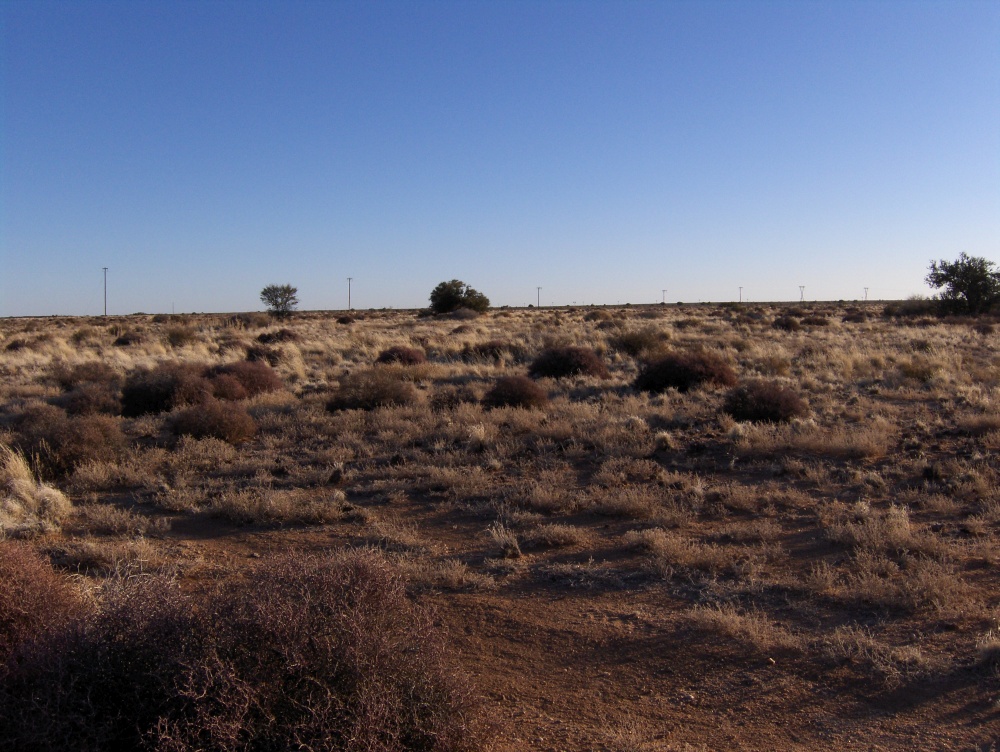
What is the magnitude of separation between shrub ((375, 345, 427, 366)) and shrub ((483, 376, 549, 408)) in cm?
771

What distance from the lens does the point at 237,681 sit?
318 centimetres

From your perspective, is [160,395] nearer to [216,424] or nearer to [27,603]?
[216,424]

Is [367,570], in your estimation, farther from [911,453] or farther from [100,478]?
[911,453]

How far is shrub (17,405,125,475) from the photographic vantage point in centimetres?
1090

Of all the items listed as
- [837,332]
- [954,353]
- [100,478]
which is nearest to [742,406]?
[100,478]

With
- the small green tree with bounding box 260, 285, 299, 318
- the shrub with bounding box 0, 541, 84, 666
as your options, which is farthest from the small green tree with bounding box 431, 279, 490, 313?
the shrub with bounding box 0, 541, 84, 666

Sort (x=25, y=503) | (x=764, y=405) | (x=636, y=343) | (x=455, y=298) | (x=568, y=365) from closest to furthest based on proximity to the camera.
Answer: (x=25, y=503) → (x=764, y=405) → (x=568, y=365) → (x=636, y=343) → (x=455, y=298)

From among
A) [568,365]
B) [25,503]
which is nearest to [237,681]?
[25,503]

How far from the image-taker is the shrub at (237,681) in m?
3.13

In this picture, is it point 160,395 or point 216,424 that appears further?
point 160,395

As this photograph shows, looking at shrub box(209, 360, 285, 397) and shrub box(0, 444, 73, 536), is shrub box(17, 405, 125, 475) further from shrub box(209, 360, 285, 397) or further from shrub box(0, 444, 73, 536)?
shrub box(209, 360, 285, 397)

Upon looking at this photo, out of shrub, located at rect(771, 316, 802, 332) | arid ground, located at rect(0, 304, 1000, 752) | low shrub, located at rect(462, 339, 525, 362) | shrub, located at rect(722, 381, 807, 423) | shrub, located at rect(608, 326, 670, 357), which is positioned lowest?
arid ground, located at rect(0, 304, 1000, 752)

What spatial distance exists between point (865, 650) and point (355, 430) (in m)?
10.0

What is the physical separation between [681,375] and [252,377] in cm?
1060
